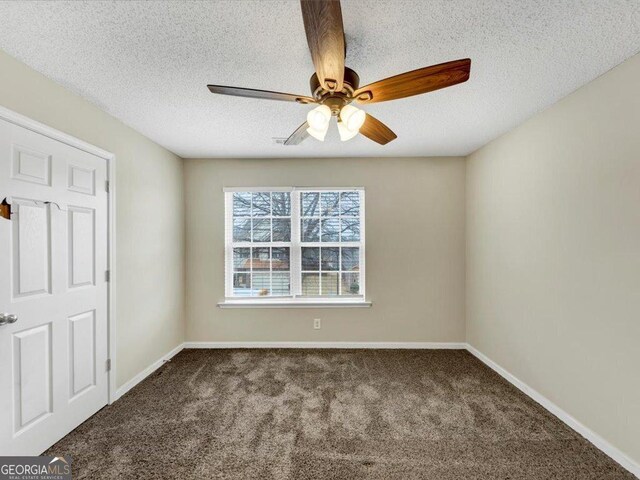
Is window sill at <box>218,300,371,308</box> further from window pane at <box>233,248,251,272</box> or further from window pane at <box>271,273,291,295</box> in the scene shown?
window pane at <box>233,248,251,272</box>

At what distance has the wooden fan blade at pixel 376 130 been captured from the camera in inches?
72.4

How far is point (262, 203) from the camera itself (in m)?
3.79

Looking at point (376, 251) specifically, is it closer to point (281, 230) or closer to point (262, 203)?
point (281, 230)

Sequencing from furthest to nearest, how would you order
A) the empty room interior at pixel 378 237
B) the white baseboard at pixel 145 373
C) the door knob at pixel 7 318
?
the white baseboard at pixel 145 373 → the door knob at pixel 7 318 → the empty room interior at pixel 378 237

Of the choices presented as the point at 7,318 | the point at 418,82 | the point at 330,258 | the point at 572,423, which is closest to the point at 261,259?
the point at 330,258

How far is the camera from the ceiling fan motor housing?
1540 millimetres

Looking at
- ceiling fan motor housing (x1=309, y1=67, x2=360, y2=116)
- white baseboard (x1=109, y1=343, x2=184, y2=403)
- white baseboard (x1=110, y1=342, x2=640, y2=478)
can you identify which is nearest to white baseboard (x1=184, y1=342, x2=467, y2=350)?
white baseboard (x1=110, y1=342, x2=640, y2=478)

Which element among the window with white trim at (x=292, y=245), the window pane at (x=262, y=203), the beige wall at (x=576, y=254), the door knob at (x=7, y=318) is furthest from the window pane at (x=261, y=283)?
the beige wall at (x=576, y=254)

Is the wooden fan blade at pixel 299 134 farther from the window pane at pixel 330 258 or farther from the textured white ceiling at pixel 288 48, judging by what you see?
the window pane at pixel 330 258

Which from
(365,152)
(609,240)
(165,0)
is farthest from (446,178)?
(165,0)

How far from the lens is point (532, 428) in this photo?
2094 mm

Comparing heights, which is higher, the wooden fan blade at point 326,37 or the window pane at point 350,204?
the wooden fan blade at point 326,37

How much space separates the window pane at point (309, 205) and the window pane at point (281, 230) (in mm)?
236

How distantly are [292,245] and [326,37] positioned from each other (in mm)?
2784
